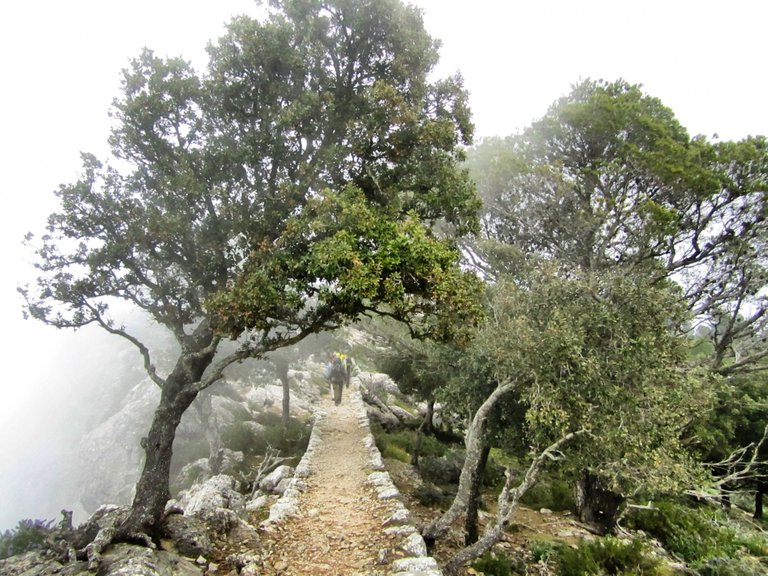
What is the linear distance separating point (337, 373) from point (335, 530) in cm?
1612

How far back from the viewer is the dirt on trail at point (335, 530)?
881cm

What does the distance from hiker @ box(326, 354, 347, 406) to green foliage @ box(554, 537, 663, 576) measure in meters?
16.7

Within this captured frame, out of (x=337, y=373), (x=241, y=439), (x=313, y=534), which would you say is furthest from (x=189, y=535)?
(x=337, y=373)

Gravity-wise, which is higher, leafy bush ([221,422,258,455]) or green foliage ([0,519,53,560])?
green foliage ([0,519,53,560])

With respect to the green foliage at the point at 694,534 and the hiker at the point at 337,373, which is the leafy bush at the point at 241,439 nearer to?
the hiker at the point at 337,373

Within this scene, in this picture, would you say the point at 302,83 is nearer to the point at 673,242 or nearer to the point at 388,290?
the point at 388,290

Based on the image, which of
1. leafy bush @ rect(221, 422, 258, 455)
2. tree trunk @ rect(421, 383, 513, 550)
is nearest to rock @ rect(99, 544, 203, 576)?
tree trunk @ rect(421, 383, 513, 550)

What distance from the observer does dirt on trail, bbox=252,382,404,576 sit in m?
8.81

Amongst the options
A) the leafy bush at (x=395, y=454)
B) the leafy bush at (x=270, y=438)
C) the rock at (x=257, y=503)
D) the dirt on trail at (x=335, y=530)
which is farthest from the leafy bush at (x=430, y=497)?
the leafy bush at (x=270, y=438)

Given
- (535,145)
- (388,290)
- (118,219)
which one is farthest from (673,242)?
(118,219)

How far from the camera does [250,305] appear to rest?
863cm

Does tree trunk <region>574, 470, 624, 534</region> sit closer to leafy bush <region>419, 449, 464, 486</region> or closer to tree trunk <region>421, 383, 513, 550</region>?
leafy bush <region>419, 449, 464, 486</region>

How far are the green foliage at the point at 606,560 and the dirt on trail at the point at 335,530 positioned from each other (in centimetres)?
493

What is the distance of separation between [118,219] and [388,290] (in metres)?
7.35
